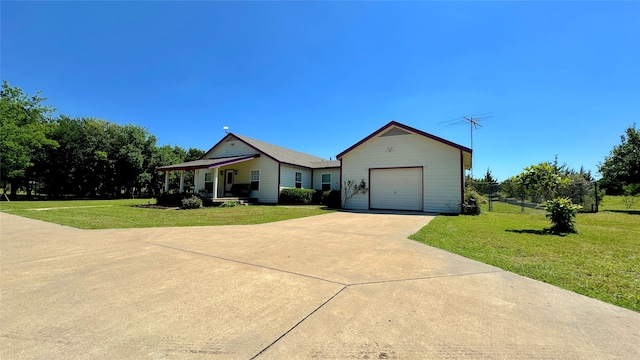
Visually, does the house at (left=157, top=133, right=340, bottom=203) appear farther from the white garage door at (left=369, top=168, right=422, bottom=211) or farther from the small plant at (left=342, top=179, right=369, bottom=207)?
the white garage door at (left=369, top=168, right=422, bottom=211)

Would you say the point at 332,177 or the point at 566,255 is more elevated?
the point at 332,177

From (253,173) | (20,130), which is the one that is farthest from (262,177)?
(20,130)

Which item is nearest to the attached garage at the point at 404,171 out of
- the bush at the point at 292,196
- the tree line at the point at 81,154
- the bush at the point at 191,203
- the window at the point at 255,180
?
the bush at the point at 292,196

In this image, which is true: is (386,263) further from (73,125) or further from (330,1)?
(73,125)

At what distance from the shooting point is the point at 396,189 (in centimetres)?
1617

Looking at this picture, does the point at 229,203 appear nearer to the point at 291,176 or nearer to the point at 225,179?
the point at 225,179

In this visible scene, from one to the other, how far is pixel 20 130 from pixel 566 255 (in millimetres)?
38206

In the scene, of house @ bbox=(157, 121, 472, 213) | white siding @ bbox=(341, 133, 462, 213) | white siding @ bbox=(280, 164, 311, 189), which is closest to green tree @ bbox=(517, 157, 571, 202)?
house @ bbox=(157, 121, 472, 213)

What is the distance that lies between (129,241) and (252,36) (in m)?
11.0

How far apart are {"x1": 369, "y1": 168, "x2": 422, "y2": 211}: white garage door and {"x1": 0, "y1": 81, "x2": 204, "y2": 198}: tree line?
75.3ft

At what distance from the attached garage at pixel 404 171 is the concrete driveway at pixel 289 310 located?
34.5 ft

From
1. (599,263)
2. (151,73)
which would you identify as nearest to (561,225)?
(599,263)

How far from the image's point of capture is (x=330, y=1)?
1045cm

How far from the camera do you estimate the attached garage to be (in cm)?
1470
